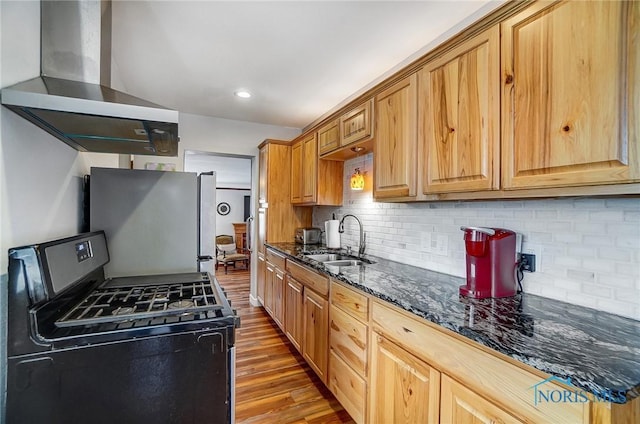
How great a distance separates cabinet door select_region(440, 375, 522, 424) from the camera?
950 millimetres

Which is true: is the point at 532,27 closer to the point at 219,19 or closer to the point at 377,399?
the point at 219,19

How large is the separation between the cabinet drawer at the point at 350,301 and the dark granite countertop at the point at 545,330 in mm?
92

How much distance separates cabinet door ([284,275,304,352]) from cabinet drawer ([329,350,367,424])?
57 cm

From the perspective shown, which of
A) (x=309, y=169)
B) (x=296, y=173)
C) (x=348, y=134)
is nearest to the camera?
(x=348, y=134)

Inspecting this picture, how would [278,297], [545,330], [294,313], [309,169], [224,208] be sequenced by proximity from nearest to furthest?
[545,330] < [294,313] < [278,297] < [309,169] < [224,208]

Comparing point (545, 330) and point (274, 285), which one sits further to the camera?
point (274, 285)

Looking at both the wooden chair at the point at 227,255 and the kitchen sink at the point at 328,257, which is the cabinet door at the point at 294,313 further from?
the wooden chair at the point at 227,255

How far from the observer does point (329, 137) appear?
9.07 feet

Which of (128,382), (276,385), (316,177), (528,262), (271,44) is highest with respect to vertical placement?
(271,44)

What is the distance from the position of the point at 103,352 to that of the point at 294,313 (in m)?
1.87

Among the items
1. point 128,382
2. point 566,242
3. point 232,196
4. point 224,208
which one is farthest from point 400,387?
point 232,196

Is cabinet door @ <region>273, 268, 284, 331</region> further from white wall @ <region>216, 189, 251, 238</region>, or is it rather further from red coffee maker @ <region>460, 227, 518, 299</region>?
white wall @ <region>216, 189, 251, 238</region>

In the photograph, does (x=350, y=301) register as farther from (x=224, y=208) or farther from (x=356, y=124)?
(x=224, y=208)

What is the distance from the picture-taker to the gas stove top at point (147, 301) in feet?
3.36
